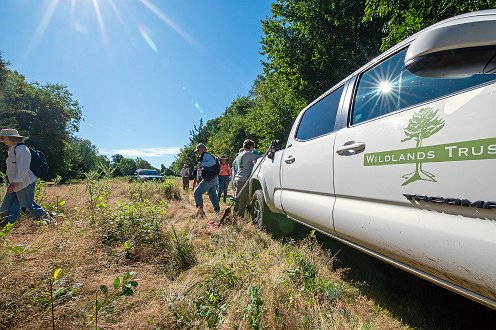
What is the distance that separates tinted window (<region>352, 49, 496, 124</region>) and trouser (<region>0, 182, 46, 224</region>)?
452cm

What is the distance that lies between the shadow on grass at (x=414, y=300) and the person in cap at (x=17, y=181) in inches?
169

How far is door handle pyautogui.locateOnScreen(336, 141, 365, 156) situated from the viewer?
1.85m

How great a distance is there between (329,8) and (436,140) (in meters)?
12.6

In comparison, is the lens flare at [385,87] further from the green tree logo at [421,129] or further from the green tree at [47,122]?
the green tree at [47,122]

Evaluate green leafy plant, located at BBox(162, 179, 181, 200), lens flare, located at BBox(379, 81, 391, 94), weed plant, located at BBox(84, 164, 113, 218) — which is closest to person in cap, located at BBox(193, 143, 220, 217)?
weed plant, located at BBox(84, 164, 113, 218)

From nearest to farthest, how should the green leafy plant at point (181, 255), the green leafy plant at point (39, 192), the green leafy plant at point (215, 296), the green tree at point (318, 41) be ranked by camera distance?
1. the green leafy plant at point (215, 296)
2. the green leafy plant at point (181, 255)
3. the green leafy plant at point (39, 192)
4. the green tree at point (318, 41)

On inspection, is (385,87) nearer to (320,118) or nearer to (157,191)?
(320,118)

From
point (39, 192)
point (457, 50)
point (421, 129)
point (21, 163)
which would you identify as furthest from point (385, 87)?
point (39, 192)

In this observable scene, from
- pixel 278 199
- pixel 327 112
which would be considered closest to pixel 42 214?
pixel 278 199

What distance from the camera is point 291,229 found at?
4082 millimetres

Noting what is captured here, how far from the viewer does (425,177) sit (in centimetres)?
133

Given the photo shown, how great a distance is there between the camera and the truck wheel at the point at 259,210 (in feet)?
13.2

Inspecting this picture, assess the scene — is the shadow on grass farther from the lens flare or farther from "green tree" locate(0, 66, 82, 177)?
"green tree" locate(0, 66, 82, 177)

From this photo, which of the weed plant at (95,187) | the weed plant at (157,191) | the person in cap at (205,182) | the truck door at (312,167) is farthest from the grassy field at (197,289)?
the weed plant at (157,191)
